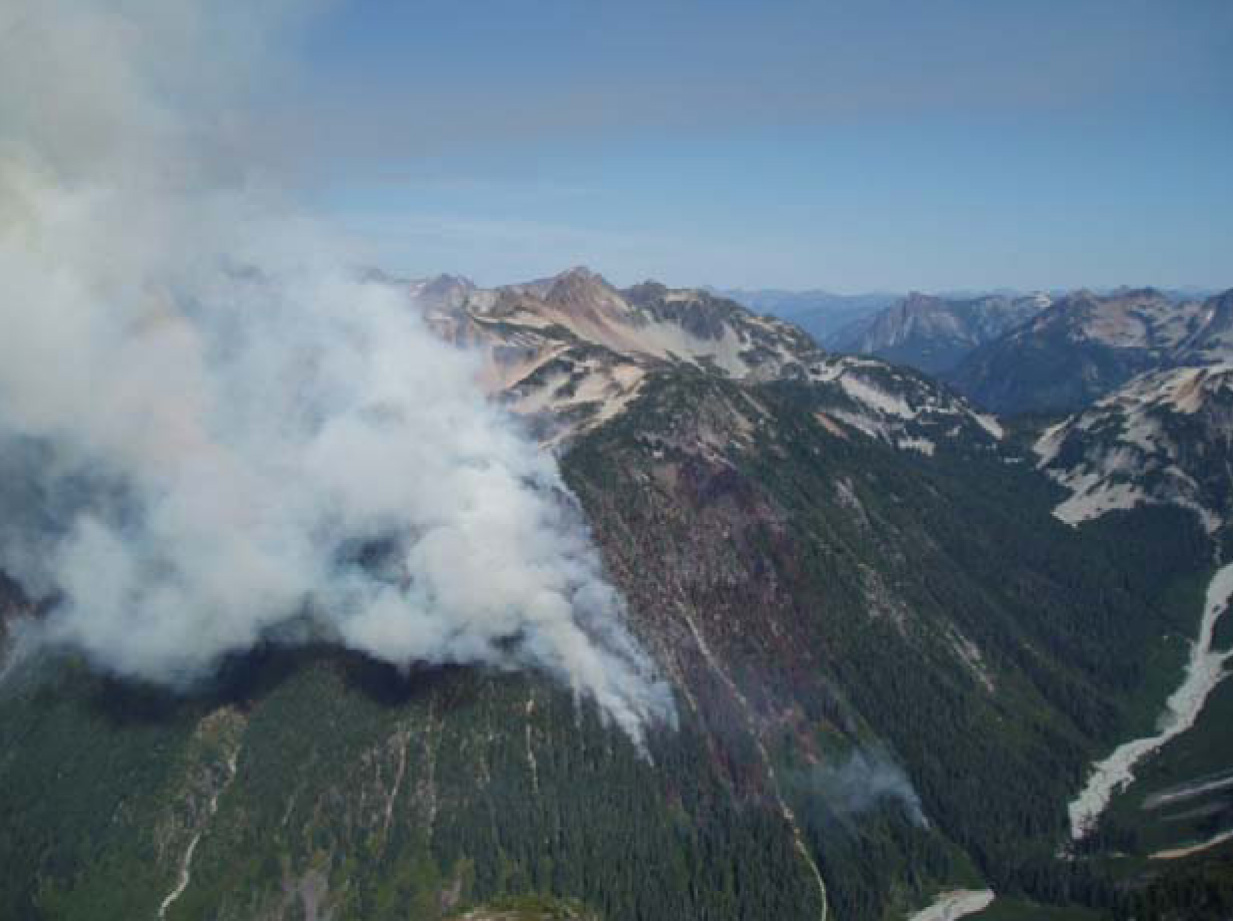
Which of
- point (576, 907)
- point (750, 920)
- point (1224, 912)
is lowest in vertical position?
point (750, 920)

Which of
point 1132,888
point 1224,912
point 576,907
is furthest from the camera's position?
point 1132,888

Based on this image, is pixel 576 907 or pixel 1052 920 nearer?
pixel 576 907

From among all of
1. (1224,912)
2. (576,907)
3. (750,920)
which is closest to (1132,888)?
(1224,912)

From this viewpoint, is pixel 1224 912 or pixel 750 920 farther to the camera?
pixel 750 920

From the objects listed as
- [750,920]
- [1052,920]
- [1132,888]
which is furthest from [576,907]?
[1132,888]

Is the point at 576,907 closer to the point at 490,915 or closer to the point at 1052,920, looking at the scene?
the point at 490,915

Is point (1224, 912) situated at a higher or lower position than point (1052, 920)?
higher

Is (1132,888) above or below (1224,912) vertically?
below

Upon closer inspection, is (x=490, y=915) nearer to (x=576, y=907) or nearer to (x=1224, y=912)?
(x=576, y=907)

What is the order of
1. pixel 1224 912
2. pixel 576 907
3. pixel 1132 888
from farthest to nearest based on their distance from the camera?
pixel 1132 888, pixel 576 907, pixel 1224 912
